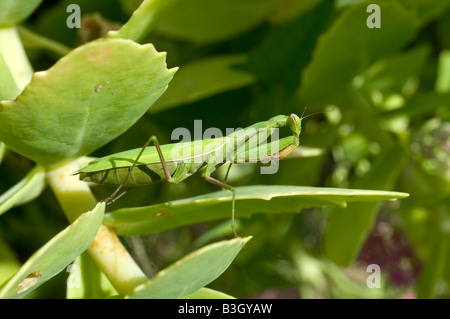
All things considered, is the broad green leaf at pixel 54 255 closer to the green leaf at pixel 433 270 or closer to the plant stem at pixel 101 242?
the plant stem at pixel 101 242

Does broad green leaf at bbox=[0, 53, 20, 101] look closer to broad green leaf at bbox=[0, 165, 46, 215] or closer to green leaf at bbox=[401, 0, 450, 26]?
broad green leaf at bbox=[0, 165, 46, 215]

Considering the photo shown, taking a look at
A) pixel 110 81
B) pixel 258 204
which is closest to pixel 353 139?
pixel 258 204

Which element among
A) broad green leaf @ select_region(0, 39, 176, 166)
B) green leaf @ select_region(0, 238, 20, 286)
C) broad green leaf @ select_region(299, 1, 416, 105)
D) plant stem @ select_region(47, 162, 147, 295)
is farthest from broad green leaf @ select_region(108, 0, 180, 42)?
green leaf @ select_region(0, 238, 20, 286)

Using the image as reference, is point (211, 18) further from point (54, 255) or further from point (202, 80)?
point (54, 255)

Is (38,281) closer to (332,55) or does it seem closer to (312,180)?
(332,55)

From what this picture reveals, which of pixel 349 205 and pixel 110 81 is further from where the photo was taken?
pixel 349 205

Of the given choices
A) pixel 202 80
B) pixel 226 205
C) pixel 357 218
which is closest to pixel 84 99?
pixel 226 205
